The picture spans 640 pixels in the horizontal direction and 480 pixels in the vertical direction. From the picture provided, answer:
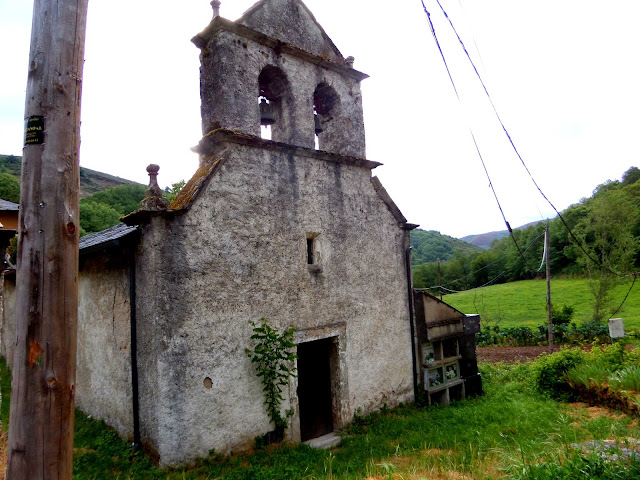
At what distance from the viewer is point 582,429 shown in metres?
7.04

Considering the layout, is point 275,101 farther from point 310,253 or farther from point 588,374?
point 588,374

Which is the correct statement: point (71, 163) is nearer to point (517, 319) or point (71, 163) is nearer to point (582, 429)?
point (582, 429)

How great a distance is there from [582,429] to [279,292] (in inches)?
230

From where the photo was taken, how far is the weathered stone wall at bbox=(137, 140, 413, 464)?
18.4 ft

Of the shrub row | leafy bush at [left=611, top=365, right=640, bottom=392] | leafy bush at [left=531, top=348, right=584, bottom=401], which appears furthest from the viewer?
the shrub row

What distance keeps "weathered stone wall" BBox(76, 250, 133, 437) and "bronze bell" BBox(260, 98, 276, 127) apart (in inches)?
141

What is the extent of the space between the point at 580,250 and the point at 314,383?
22.9 meters

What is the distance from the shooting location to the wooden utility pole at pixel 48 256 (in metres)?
2.40

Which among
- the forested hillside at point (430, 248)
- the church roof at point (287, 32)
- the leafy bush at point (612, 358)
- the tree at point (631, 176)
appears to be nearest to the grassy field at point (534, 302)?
the leafy bush at point (612, 358)

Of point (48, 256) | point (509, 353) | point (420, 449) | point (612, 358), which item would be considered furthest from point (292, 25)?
point (509, 353)

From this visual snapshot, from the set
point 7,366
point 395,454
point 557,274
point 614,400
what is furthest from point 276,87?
point 557,274

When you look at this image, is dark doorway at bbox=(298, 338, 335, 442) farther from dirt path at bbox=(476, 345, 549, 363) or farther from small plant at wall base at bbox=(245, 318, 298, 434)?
dirt path at bbox=(476, 345, 549, 363)

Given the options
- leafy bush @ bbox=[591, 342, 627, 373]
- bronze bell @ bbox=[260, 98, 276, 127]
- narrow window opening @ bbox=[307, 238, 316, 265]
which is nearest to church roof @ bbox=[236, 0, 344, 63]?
bronze bell @ bbox=[260, 98, 276, 127]

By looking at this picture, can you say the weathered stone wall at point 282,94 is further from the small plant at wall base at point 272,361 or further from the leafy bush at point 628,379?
the leafy bush at point 628,379
